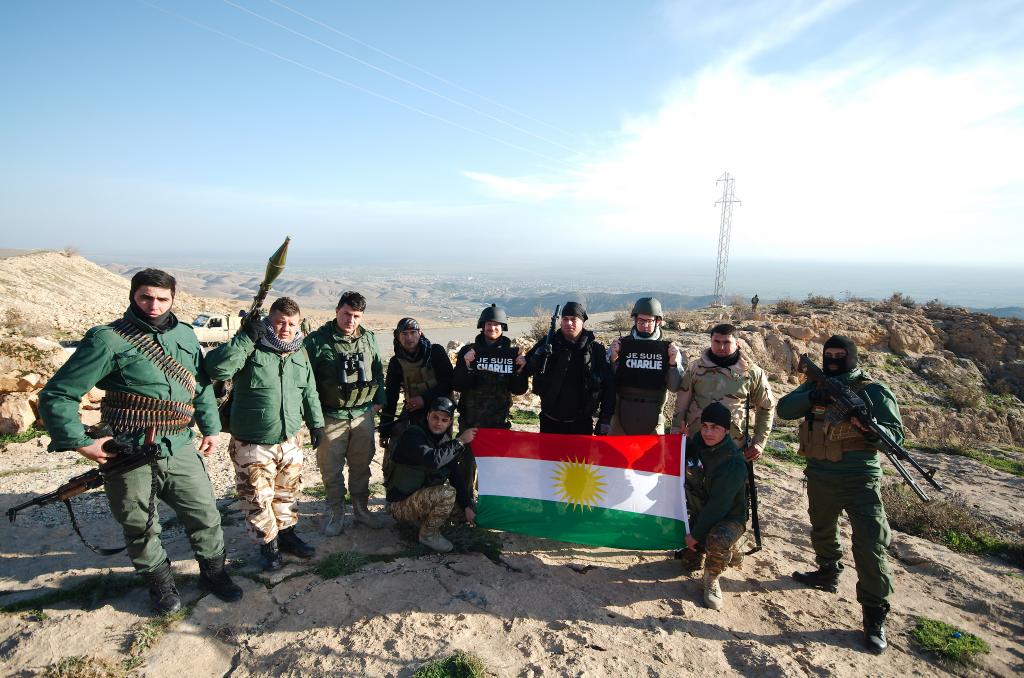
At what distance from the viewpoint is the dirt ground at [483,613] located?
11.4ft

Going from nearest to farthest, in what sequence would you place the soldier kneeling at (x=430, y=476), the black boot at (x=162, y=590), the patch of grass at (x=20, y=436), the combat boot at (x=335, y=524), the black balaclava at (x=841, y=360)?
1. the black boot at (x=162, y=590)
2. the black balaclava at (x=841, y=360)
3. the soldier kneeling at (x=430, y=476)
4. the combat boot at (x=335, y=524)
5. the patch of grass at (x=20, y=436)

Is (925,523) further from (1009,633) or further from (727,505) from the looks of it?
(727,505)

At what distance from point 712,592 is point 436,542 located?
8.18 feet

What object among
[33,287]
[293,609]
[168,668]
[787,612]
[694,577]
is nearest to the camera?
[168,668]

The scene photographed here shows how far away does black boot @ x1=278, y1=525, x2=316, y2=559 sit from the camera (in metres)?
4.63

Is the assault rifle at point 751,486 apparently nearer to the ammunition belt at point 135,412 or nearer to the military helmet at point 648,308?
the military helmet at point 648,308

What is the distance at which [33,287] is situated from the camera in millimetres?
23203

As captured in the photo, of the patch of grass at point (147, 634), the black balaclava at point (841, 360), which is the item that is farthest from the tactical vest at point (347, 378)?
the black balaclava at point (841, 360)

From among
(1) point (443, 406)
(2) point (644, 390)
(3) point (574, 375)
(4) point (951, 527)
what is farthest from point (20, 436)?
(4) point (951, 527)

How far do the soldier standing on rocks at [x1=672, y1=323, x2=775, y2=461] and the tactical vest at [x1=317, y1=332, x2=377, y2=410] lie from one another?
130 inches

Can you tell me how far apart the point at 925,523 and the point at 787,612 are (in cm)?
311

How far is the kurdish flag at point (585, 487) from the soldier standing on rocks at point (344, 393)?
1182 mm

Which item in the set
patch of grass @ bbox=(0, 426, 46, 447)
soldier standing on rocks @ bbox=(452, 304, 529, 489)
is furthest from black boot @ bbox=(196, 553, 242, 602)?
patch of grass @ bbox=(0, 426, 46, 447)

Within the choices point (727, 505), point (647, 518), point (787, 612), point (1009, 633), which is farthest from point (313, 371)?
point (1009, 633)
